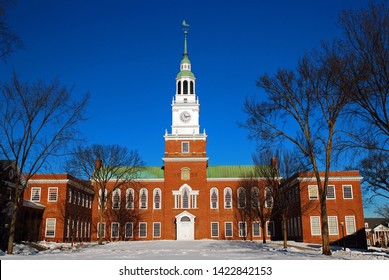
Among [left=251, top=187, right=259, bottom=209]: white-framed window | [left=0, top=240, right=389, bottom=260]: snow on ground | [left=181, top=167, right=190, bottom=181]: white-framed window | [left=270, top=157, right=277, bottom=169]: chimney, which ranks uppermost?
[left=181, top=167, right=190, bottom=181]: white-framed window

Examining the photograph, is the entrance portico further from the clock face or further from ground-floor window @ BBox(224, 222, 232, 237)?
the clock face

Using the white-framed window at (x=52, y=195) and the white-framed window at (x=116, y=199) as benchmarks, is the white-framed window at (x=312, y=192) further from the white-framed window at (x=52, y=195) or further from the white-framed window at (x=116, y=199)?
the white-framed window at (x=52, y=195)

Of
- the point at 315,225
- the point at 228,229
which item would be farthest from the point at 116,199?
the point at 315,225

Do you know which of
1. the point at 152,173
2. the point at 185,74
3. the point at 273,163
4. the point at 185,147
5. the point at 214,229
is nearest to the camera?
the point at 273,163

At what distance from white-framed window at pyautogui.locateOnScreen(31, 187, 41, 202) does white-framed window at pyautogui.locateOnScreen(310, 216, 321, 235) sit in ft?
104

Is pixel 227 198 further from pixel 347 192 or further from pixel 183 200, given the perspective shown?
pixel 347 192

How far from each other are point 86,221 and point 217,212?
18119 millimetres

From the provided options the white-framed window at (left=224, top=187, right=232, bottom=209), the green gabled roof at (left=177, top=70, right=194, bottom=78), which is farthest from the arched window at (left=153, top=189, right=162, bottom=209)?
the green gabled roof at (left=177, top=70, right=194, bottom=78)

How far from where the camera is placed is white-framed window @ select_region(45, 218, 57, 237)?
43.5 meters

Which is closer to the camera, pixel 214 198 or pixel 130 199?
pixel 130 199

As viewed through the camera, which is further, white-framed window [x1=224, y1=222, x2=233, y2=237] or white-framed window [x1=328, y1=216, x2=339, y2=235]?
white-framed window [x1=224, y1=222, x2=233, y2=237]

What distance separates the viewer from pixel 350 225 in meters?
43.2

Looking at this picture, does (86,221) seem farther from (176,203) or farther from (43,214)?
(176,203)

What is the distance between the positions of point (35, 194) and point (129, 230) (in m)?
14.4
